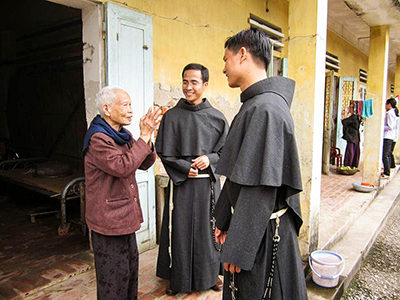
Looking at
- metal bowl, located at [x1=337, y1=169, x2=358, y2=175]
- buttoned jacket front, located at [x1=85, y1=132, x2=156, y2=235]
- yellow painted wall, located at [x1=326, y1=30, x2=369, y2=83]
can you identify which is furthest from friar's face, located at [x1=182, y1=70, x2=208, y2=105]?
yellow painted wall, located at [x1=326, y1=30, x2=369, y2=83]

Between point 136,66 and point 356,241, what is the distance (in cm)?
375

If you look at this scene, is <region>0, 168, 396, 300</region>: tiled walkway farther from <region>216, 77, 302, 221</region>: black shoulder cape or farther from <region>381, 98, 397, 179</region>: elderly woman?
<region>381, 98, 397, 179</region>: elderly woman

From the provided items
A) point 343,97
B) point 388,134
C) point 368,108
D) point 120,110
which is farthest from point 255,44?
point 343,97

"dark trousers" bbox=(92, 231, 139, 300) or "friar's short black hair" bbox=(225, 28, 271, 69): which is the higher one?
"friar's short black hair" bbox=(225, 28, 271, 69)

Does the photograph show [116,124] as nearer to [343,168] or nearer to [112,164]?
[112,164]

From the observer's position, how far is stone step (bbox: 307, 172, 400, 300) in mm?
3311

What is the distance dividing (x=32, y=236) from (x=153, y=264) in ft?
6.63

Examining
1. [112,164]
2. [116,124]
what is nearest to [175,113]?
[116,124]

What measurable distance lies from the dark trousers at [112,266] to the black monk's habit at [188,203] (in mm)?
735

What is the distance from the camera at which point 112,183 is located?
7.49 ft

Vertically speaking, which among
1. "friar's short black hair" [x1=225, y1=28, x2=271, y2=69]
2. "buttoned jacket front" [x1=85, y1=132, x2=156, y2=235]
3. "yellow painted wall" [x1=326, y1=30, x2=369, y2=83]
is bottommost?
"buttoned jacket front" [x1=85, y1=132, x2=156, y2=235]

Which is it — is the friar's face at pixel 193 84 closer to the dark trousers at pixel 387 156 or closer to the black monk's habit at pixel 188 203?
the black monk's habit at pixel 188 203

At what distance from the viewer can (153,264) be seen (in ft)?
11.8

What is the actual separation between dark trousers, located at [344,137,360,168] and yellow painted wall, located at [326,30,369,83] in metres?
2.29
